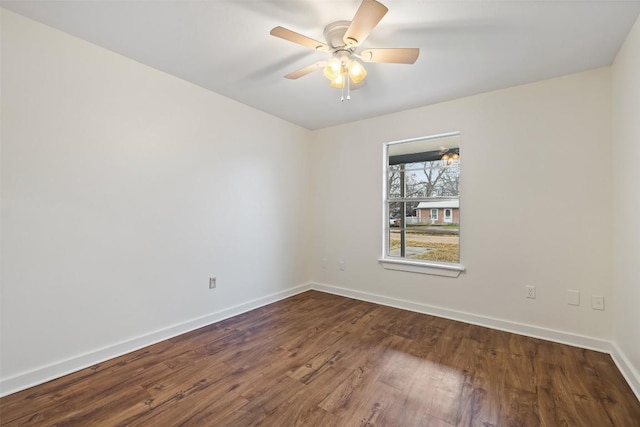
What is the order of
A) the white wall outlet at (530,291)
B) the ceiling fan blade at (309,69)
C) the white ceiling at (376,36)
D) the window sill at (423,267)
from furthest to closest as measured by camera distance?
the window sill at (423,267)
the white wall outlet at (530,291)
the ceiling fan blade at (309,69)
the white ceiling at (376,36)

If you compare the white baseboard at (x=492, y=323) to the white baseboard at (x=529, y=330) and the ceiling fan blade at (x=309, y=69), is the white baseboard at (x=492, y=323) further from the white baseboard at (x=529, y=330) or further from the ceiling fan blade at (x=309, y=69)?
the ceiling fan blade at (x=309, y=69)

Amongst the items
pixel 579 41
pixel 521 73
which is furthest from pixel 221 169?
pixel 579 41

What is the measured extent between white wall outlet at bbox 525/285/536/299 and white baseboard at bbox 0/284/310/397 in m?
2.92

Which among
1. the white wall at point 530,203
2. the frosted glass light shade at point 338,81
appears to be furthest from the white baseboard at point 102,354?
the frosted glass light shade at point 338,81

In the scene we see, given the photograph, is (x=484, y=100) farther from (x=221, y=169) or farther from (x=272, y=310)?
(x=272, y=310)

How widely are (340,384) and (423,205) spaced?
7.53ft

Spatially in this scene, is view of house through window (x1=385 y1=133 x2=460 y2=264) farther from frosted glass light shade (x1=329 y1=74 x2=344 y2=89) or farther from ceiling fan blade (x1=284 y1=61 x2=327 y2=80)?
ceiling fan blade (x1=284 y1=61 x2=327 y2=80)

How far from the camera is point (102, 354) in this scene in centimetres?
216

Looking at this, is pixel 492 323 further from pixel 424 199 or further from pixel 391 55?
pixel 391 55

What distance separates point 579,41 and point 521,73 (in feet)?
1.53

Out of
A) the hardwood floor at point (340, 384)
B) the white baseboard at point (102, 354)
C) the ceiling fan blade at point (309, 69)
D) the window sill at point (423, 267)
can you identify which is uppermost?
the ceiling fan blade at point (309, 69)

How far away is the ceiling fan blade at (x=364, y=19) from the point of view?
138 centimetres

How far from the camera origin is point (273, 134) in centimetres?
367

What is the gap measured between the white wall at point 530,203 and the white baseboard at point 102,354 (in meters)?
2.01
